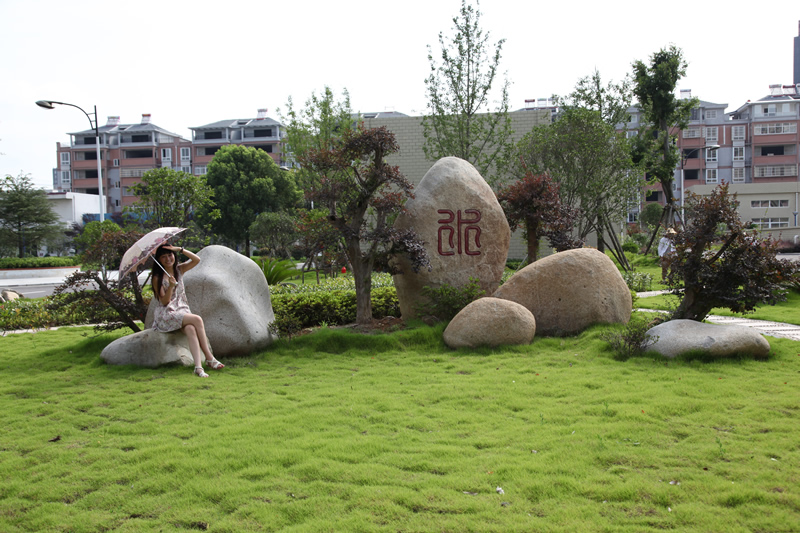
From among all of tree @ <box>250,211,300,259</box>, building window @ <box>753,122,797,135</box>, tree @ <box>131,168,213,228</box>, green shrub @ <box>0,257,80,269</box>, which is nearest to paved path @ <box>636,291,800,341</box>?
tree @ <box>131,168,213,228</box>

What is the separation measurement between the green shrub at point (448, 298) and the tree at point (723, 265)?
283 cm

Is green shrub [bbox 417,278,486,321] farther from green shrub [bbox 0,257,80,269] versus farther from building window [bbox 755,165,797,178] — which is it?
building window [bbox 755,165,797,178]

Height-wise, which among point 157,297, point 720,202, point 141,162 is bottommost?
point 157,297

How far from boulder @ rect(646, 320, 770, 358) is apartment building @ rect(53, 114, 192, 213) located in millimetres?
57394

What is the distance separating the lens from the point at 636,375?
6.15m

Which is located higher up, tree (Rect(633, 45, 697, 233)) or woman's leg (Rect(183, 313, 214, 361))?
tree (Rect(633, 45, 697, 233))

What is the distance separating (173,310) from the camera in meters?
6.88

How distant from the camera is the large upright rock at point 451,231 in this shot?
9.34 metres

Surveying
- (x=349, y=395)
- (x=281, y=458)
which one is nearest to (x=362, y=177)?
(x=349, y=395)

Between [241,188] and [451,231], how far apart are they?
24.3 meters

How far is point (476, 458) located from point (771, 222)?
49.8m

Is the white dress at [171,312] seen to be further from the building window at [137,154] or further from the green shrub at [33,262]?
the building window at [137,154]

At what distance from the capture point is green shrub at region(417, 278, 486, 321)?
8812 millimetres

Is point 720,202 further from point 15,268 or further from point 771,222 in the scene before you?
point 771,222
